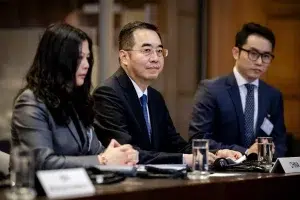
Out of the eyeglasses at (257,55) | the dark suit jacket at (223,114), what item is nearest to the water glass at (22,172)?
Result: the dark suit jacket at (223,114)

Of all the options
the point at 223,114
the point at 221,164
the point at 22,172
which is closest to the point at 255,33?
the point at 223,114

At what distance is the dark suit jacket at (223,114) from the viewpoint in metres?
3.95

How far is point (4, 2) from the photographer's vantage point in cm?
504

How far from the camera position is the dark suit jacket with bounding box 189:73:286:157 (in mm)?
3951

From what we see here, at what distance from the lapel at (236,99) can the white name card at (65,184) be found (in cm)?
192

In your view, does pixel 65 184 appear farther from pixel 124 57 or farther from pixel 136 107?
pixel 124 57

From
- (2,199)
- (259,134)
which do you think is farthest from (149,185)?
(259,134)

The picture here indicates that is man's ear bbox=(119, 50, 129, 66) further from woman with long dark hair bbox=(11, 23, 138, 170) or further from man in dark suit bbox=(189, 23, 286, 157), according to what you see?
man in dark suit bbox=(189, 23, 286, 157)

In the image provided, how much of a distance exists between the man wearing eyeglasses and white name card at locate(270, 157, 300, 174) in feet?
1.37

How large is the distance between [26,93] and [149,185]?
65 centimetres

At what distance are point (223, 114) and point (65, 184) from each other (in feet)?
6.64

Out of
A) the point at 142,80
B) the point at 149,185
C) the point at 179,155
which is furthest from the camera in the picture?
the point at 142,80

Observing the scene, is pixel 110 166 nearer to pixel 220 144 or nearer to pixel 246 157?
pixel 246 157

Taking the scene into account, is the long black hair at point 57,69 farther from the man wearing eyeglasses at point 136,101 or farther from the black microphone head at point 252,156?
the black microphone head at point 252,156
